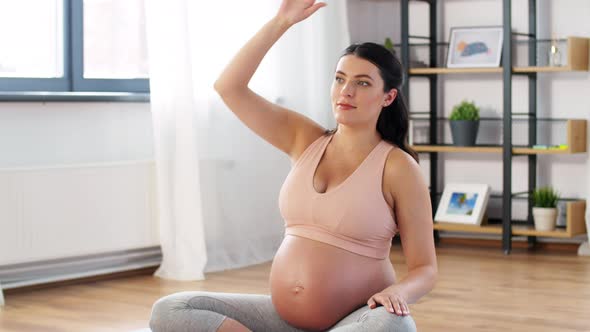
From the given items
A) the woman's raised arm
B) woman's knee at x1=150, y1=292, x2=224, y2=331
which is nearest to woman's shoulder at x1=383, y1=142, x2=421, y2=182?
the woman's raised arm

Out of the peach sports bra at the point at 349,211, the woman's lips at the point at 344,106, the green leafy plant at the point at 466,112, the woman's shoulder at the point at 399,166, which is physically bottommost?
Result: the peach sports bra at the point at 349,211

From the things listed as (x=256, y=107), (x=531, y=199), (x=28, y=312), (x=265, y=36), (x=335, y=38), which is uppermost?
(x=335, y=38)

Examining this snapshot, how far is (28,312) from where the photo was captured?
3.49 m

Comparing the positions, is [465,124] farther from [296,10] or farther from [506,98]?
[296,10]

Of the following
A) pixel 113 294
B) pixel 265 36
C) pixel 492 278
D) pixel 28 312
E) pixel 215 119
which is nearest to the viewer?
pixel 265 36

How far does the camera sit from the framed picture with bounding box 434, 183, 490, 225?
5.07 meters

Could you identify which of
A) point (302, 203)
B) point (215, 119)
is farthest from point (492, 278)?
point (302, 203)

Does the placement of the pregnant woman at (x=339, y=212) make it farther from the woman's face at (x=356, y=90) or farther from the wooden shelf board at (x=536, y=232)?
the wooden shelf board at (x=536, y=232)

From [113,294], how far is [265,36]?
2.04 metres

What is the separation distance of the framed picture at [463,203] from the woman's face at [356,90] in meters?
2.99

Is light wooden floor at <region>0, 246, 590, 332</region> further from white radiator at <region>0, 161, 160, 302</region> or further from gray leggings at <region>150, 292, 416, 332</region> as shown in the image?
gray leggings at <region>150, 292, 416, 332</region>

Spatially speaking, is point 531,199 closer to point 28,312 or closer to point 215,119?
point 215,119

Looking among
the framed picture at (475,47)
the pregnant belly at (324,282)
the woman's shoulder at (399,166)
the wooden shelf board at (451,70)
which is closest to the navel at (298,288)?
the pregnant belly at (324,282)

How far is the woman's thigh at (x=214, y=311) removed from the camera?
217cm
